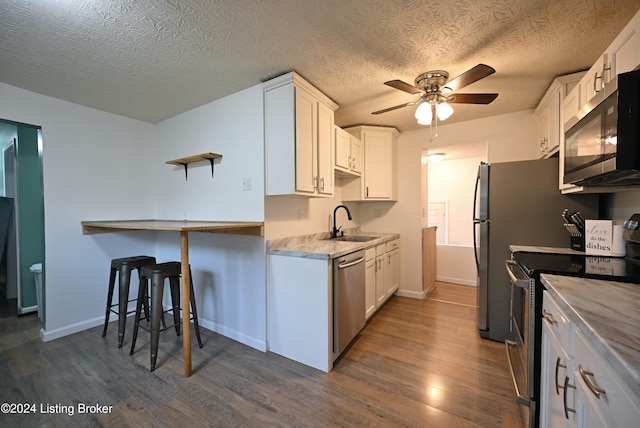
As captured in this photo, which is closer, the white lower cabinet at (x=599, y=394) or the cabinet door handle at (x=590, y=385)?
the white lower cabinet at (x=599, y=394)

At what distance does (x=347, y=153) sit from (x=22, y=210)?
12.9 ft

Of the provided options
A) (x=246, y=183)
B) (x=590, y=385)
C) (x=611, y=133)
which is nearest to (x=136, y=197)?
(x=246, y=183)

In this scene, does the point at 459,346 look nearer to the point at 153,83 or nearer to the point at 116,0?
the point at 116,0

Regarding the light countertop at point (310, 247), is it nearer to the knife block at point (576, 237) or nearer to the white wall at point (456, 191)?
the knife block at point (576, 237)

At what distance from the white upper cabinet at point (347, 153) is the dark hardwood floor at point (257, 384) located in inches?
72.0

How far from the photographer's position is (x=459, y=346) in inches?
91.0

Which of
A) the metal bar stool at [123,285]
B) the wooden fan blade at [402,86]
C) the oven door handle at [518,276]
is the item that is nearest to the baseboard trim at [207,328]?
the metal bar stool at [123,285]

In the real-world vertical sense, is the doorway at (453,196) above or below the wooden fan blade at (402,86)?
below

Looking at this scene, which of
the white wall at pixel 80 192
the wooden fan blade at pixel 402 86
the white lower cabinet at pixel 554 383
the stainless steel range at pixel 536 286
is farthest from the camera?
the white wall at pixel 80 192

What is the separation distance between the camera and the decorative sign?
1646 millimetres

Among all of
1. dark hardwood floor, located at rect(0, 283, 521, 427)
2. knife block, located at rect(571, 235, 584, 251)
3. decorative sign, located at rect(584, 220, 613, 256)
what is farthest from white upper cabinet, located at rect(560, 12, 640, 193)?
dark hardwood floor, located at rect(0, 283, 521, 427)

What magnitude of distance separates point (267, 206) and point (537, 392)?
7.05ft

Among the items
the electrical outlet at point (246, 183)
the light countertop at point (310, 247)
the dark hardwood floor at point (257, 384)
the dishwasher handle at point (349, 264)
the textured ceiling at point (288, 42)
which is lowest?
the dark hardwood floor at point (257, 384)

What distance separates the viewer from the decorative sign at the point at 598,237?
165 centimetres
